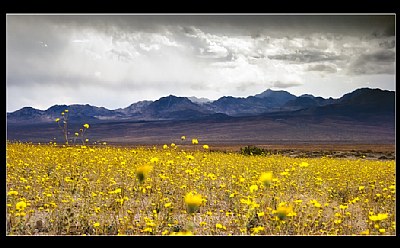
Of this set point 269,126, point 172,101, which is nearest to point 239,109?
point 172,101

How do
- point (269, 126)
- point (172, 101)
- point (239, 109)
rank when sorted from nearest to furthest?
point (269, 126) < point (239, 109) < point (172, 101)

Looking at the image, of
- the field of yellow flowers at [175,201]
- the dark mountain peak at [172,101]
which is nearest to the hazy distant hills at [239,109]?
the dark mountain peak at [172,101]

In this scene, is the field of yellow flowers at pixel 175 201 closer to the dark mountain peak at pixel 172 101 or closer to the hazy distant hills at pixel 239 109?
the hazy distant hills at pixel 239 109

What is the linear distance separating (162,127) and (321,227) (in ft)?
310

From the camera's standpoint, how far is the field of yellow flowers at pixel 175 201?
A: 172 inches

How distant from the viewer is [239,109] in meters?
140

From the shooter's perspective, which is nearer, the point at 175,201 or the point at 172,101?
the point at 175,201

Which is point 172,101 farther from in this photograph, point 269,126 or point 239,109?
point 269,126

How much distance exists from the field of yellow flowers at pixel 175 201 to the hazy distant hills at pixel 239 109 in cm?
8756

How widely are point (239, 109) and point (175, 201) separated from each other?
135 meters

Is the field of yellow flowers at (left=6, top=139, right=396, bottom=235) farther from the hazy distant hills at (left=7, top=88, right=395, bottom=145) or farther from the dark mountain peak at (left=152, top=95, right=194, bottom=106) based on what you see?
the dark mountain peak at (left=152, top=95, right=194, bottom=106)

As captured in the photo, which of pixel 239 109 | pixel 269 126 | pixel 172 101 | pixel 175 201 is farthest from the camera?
pixel 172 101
